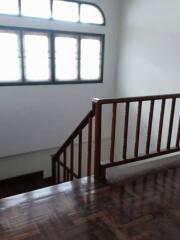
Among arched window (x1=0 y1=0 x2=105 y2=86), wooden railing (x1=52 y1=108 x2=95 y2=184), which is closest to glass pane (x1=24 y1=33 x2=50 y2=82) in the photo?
arched window (x1=0 y1=0 x2=105 y2=86)

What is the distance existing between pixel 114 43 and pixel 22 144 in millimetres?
3042

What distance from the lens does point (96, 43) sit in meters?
5.02

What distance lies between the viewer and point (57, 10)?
444cm

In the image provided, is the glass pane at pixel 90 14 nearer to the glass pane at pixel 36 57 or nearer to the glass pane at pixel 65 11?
the glass pane at pixel 65 11

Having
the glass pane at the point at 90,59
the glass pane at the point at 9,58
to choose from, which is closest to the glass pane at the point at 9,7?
the glass pane at the point at 9,58

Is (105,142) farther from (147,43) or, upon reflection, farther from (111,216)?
(111,216)

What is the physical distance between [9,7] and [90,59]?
6.19 feet

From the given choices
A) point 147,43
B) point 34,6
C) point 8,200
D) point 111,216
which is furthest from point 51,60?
point 111,216

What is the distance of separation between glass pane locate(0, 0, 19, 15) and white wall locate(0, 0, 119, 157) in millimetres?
147

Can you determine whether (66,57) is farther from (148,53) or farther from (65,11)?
(148,53)

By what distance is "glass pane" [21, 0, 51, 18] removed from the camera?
4.15 meters

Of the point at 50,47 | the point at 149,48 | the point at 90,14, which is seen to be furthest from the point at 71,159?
the point at 90,14

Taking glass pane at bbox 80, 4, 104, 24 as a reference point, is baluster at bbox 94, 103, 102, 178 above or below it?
below

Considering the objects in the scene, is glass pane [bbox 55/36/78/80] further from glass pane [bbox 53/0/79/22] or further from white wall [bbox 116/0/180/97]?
white wall [bbox 116/0/180/97]
